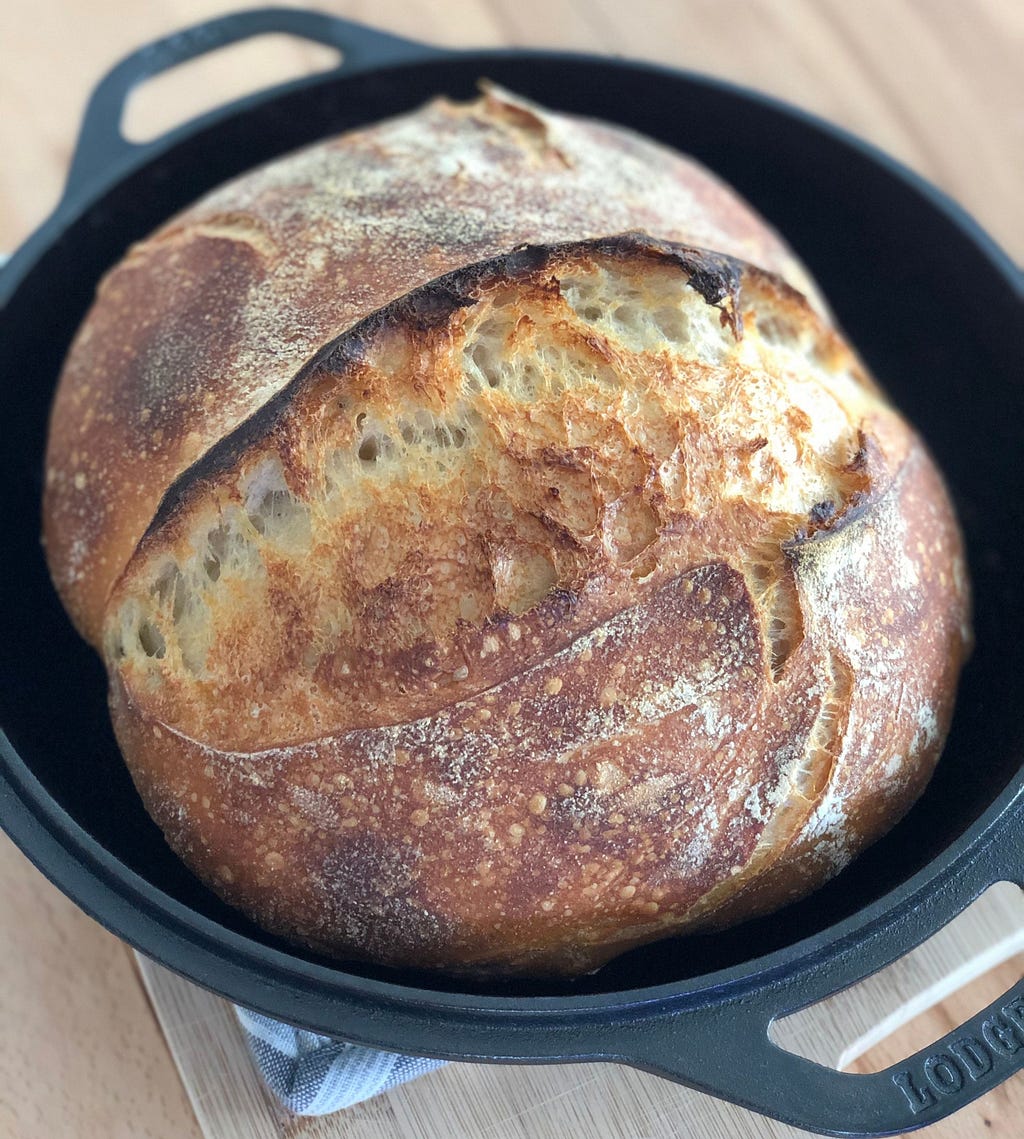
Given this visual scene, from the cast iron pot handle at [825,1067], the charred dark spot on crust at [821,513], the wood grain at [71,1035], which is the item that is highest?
the charred dark spot on crust at [821,513]

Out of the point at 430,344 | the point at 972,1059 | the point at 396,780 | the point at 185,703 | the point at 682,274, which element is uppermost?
the point at 682,274

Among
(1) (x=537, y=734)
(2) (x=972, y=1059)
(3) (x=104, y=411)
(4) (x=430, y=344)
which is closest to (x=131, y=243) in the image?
(3) (x=104, y=411)

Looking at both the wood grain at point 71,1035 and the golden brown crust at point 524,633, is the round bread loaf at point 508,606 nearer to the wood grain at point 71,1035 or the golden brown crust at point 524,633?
the golden brown crust at point 524,633

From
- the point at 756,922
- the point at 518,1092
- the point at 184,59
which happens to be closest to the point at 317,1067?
the point at 518,1092

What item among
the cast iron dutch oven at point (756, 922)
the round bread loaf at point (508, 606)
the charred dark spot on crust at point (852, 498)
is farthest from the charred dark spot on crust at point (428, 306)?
the cast iron dutch oven at point (756, 922)

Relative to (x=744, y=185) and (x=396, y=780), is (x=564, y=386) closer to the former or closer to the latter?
(x=396, y=780)

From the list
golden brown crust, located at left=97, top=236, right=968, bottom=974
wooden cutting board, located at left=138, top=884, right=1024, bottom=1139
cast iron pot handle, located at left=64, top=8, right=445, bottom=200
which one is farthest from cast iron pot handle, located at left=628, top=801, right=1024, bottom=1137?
cast iron pot handle, located at left=64, top=8, right=445, bottom=200

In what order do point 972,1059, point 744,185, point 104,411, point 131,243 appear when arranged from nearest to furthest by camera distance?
point 972,1059 → point 104,411 → point 131,243 → point 744,185

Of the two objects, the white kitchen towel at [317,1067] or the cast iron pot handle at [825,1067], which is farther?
the white kitchen towel at [317,1067]
